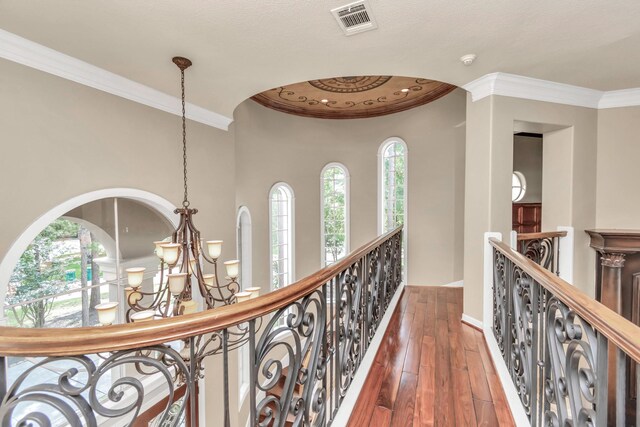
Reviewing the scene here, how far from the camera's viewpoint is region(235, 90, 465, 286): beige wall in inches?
216

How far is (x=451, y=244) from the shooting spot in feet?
18.1

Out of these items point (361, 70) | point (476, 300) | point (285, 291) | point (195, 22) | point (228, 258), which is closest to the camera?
point (285, 291)

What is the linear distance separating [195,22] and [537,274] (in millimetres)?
2648

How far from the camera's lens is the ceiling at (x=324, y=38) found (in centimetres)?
207

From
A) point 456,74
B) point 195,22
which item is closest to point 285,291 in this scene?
point 195,22

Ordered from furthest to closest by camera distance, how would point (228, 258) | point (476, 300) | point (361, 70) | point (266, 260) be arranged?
point (266, 260) → point (228, 258) → point (476, 300) → point (361, 70)

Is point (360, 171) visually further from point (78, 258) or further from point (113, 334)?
point (113, 334)

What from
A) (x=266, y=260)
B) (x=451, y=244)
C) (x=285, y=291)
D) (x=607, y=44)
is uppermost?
(x=607, y=44)

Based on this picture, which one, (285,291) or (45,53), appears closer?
(285,291)

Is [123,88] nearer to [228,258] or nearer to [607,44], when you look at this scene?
[228,258]

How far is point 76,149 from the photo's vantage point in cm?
267

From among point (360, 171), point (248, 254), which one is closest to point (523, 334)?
point (248, 254)

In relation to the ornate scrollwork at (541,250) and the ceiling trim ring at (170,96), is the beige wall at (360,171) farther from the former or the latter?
the ornate scrollwork at (541,250)

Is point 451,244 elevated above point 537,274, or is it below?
below
